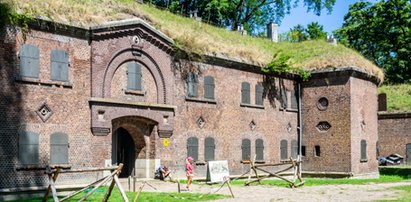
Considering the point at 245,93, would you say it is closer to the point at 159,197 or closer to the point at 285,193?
the point at 285,193

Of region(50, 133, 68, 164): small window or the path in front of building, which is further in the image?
region(50, 133, 68, 164): small window

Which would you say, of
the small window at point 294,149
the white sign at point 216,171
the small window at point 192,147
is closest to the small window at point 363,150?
the small window at point 294,149

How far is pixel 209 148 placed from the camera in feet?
88.8

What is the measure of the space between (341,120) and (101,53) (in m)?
16.1

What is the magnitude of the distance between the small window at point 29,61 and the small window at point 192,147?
8667 millimetres

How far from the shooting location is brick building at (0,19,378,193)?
65.2 feet

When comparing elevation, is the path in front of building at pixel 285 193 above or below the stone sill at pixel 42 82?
below

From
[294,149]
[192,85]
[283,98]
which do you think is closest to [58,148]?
[192,85]

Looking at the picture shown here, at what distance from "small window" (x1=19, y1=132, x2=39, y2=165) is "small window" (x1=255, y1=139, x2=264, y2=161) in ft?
45.0

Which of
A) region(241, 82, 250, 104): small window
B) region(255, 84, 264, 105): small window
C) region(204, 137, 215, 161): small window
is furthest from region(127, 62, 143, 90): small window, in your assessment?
Answer: region(255, 84, 264, 105): small window

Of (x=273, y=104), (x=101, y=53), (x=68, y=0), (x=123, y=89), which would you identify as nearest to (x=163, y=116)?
(x=123, y=89)

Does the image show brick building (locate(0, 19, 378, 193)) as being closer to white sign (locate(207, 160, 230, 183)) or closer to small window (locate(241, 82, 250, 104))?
small window (locate(241, 82, 250, 104))

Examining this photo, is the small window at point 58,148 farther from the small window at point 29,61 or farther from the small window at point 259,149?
the small window at point 259,149

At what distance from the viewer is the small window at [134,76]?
23469mm
